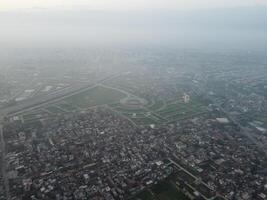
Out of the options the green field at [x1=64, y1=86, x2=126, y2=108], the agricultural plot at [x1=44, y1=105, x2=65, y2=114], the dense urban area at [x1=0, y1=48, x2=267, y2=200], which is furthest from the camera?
the green field at [x1=64, y1=86, x2=126, y2=108]

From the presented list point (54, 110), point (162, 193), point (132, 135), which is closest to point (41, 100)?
point (54, 110)

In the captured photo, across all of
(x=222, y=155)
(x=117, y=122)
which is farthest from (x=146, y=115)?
(x=222, y=155)

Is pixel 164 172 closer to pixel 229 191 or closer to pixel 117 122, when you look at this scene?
pixel 229 191

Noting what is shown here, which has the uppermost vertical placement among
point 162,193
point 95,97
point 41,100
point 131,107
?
point 131,107

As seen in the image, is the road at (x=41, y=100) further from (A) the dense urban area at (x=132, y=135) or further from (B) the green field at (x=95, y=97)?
(B) the green field at (x=95, y=97)

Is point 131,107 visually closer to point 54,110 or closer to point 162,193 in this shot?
point 54,110

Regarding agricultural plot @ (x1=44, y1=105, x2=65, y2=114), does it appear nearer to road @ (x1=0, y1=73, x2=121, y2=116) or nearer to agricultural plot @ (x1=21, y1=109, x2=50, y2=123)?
agricultural plot @ (x1=21, y1=109, x2=50, y2=123)

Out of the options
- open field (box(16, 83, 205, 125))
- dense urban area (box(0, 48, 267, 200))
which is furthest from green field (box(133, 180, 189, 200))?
open field (box(16, 83, 205, 125))

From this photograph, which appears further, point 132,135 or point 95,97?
point 95,97

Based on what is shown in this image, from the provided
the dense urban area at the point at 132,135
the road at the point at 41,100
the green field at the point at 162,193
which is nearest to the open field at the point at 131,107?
the dense urban area at the point at 132,135
